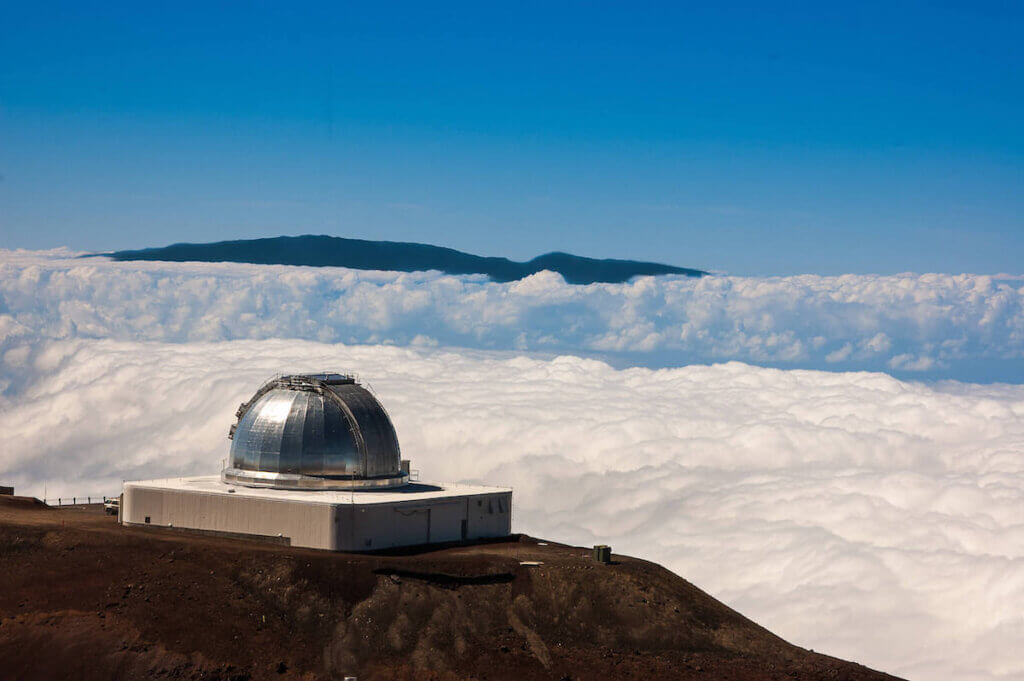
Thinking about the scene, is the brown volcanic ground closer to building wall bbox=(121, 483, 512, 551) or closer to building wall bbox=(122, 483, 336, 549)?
building wall bbox=(122, 483, 336, 549)

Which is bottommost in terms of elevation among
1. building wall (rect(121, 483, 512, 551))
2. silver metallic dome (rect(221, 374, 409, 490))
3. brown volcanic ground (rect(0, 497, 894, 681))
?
brown volcanic ground (rect(0, 497, 894, 681))

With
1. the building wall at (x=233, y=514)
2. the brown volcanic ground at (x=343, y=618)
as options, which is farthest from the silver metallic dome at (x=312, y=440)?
the brown volcanic ground at (x=343, y=618)

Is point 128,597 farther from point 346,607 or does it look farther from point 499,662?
point 499,662

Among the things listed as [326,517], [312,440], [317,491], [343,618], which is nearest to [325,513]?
[326,517]

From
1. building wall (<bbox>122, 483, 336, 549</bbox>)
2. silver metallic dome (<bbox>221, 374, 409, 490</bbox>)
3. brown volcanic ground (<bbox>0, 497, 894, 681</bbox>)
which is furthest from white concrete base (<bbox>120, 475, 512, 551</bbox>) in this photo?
brown volcanic ground (<bbox>0, 497, 894, 681</bbox>)

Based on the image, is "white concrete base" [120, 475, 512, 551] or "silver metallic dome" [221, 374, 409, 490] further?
"silver metallic dome" [221, 374, 409, 490]

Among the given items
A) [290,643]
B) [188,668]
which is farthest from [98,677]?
[290,643]
